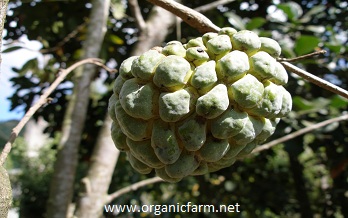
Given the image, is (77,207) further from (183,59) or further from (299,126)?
(299,126)

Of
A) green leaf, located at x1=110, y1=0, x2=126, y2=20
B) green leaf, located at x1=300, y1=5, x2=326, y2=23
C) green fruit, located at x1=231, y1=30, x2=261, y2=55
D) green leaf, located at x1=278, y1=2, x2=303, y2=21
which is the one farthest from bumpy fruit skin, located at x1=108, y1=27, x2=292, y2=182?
green leaf, located at x1=300, y1=5, x2=326, y2=23

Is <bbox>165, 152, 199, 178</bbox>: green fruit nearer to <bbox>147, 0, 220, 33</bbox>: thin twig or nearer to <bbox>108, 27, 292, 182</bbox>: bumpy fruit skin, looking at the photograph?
<bbox>108, 27, 292, 182</bbox>: bumpy fruit skin

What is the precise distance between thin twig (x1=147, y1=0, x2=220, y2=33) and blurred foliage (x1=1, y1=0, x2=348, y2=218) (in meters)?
1.22

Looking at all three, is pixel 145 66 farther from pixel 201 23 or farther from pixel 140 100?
pixel 201 23

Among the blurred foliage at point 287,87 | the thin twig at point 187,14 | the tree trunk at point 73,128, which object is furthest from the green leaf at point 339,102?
the thin twig at point 187,14

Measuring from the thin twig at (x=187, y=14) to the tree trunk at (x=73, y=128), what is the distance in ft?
3.52

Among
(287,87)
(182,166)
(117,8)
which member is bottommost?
(287,87)

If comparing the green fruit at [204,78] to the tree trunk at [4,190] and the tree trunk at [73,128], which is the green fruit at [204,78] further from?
the tree trunk at [73,128]

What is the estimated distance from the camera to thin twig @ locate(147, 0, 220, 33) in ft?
3.05

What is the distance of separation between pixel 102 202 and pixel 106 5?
3.20 feet

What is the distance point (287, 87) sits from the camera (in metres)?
2.55

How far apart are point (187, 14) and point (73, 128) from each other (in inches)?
43.7

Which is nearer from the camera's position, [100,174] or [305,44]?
[100,174]

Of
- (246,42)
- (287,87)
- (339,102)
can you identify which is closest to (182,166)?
(246,42)
